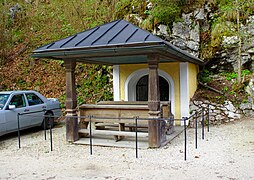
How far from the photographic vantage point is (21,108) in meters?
8.25

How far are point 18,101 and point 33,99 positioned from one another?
70 centimetres

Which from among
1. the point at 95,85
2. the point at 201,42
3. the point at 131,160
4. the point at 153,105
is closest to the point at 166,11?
the point at 201,42

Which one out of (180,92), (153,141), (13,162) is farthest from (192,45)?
(13,162)

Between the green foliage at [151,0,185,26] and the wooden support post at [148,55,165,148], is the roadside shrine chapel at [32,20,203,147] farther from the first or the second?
the green foliage at [151,0,185,26]

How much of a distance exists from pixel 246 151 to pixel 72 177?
4031 mm

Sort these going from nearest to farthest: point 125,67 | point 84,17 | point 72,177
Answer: point 72,177
point 125,67
point 84,17

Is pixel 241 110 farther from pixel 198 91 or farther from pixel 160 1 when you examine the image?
pixel 160 1

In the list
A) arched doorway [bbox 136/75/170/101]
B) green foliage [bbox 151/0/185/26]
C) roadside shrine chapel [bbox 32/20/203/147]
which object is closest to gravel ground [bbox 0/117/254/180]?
roadside shrine chapel [bbox 32/20/203/147]

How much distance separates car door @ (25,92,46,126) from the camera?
8688 millimetres

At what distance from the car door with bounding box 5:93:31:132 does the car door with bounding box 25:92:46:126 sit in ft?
0.70

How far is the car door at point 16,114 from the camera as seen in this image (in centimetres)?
767

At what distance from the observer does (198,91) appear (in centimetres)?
1087

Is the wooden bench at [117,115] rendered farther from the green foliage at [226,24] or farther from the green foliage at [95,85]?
the green foliage at [226,24]

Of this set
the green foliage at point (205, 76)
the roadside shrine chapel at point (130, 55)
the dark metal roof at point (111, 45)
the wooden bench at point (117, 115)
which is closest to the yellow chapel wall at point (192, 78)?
the roadside shrine chapel at point (130, 55)
